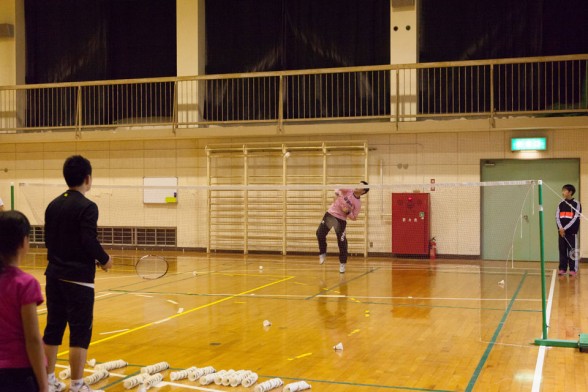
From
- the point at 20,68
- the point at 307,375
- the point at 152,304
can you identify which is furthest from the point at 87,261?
the point at 20,68

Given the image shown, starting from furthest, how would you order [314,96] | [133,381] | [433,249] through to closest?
1. [314,96]
2. [433,249]
3. [133,381]

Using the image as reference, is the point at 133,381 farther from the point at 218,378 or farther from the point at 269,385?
the point at 269,385

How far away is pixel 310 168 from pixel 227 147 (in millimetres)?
2539

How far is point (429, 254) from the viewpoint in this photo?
17.5 m

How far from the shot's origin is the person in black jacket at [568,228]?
42.7ft

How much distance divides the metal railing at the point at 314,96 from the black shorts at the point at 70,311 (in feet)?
41.6

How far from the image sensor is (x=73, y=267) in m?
5.14

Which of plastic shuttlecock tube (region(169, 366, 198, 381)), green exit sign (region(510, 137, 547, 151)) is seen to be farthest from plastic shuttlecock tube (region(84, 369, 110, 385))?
green exit sign (region(510, 137, 547, 151))

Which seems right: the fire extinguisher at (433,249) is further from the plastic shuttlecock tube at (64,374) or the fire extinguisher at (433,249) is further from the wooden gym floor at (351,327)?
the plastic shuttlecock tube at (64,374)

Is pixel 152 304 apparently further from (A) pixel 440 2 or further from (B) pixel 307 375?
(A) pixel 440 2

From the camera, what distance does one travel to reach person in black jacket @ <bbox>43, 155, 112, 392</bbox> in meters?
5.11

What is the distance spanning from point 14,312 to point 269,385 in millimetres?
2970

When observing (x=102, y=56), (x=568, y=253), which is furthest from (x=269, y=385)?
(x=102, y=56)

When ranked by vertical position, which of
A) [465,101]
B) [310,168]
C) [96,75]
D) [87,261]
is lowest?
[87,261]
